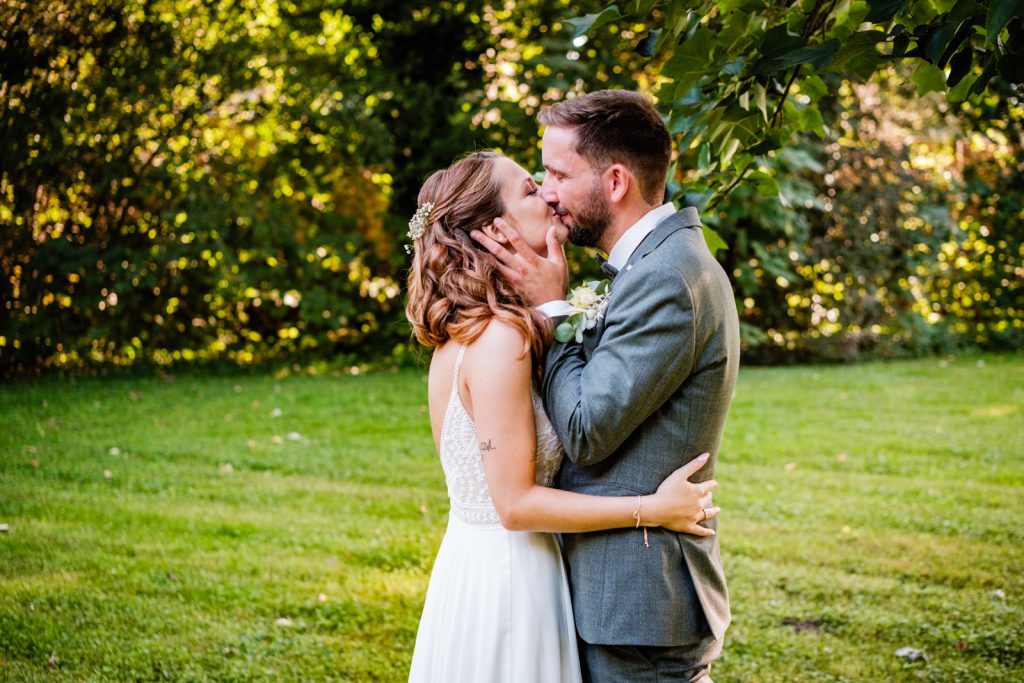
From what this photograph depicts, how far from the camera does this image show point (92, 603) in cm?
431

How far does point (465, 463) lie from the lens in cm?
243

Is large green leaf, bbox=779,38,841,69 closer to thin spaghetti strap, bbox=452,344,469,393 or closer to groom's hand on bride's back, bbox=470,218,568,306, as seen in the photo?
groom's hand on bride's back, bbox=470,218,568,306

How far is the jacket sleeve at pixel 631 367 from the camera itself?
198 centimetres

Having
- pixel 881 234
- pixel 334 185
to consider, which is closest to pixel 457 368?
pixel 334 185

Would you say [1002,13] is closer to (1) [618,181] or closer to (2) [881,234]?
(1) [618,181]

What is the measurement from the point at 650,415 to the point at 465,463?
0.58 meters

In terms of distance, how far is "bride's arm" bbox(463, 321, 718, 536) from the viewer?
2139mm

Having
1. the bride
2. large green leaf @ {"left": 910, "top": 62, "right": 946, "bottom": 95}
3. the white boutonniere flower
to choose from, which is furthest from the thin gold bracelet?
large green leaf @ {"left": 910, "top": 62, "right": 946, "bottom": 95}

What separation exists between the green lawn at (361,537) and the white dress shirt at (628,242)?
2.17 m

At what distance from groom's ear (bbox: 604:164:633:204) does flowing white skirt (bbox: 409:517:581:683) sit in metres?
0.93

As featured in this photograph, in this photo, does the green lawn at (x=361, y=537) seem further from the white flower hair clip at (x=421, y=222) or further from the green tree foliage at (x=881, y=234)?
the green tree foliage at (x=881, y=234)

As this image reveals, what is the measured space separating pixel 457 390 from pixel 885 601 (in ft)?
10.5

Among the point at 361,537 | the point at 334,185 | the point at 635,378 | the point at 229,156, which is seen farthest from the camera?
the point at 334,185

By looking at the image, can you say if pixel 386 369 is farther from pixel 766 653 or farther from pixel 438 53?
pixel 766 653
